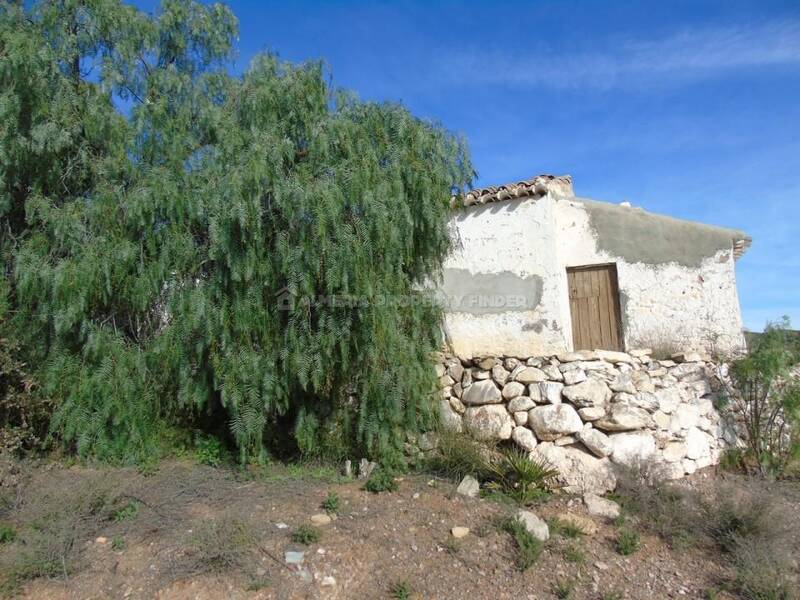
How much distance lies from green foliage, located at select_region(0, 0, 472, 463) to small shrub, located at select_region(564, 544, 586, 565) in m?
2.14

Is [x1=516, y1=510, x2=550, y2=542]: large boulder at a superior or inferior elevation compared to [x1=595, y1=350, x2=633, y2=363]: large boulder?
inferior

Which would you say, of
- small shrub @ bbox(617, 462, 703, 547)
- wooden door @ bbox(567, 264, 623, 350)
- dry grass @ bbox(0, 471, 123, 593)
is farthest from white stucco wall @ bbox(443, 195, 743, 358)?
dry grass @ bbox(0, 471, 123, 593)

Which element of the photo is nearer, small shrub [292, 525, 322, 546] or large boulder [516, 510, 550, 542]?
small shrub [292, 525, 322, 546]

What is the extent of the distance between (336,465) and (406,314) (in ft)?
6.72

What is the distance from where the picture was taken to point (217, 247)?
601cm

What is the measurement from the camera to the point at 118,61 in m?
7.82

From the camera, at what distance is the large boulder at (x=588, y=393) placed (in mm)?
6492

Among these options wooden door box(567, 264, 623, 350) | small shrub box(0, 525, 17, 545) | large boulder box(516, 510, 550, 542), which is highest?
wooden door box(567, 264, 623, 350)

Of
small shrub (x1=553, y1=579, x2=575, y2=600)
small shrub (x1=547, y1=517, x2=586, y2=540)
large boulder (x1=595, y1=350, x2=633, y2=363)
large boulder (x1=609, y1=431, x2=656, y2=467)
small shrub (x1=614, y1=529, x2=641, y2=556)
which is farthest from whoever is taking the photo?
large boulder (x1=595, y1=350, x2=633, y2=363)

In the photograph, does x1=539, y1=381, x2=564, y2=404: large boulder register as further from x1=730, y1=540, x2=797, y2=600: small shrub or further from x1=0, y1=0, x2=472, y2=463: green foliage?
x1=730, y1=540, x2=797, y2=600: small shrub

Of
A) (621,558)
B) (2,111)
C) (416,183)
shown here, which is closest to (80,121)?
(2,111)

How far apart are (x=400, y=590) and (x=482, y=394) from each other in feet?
10.1

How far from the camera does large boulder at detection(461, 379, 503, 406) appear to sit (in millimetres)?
6980

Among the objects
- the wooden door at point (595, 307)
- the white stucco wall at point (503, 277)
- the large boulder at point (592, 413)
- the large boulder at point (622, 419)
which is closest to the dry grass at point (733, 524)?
the large boulder at point (622, 419)
